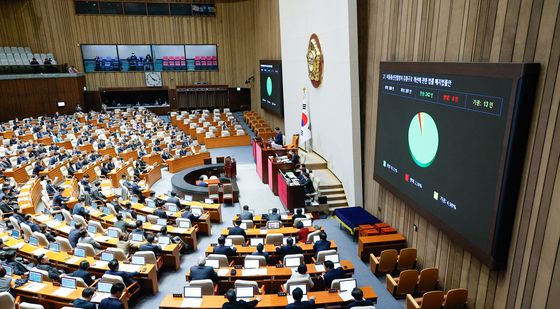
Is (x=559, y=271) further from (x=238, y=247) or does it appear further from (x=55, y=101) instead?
(x=55, y=101)

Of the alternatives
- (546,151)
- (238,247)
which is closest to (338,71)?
(238,247)

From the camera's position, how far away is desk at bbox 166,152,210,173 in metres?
17.6

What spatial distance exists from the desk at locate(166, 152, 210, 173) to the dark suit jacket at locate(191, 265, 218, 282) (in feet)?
35.1

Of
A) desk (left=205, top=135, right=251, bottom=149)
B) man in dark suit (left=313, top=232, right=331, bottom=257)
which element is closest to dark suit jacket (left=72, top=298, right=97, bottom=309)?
man in dark suit (left=313, top=232, right=331, bottom=257)

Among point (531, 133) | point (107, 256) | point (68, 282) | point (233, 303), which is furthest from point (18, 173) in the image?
point (531, 133)

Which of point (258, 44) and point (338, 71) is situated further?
point (258, 44)

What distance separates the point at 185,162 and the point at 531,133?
14859 millimetres

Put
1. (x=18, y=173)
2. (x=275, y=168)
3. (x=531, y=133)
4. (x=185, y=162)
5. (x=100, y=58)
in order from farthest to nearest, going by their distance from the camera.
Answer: (x=100, y=58) → (x=185, y=162) → (x=18, y=173) → (x=275, y=168) → (x=531, y=133)

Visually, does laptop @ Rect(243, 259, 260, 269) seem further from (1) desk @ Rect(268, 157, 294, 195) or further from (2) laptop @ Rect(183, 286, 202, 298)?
(1) desk @ Rect(268, 157, 294, 195)

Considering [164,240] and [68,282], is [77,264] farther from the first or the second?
[164,240]

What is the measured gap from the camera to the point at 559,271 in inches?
199

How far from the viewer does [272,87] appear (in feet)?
75.3

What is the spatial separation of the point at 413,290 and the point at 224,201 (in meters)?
7.60

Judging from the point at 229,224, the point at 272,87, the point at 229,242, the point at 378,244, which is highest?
the point at 272,87
